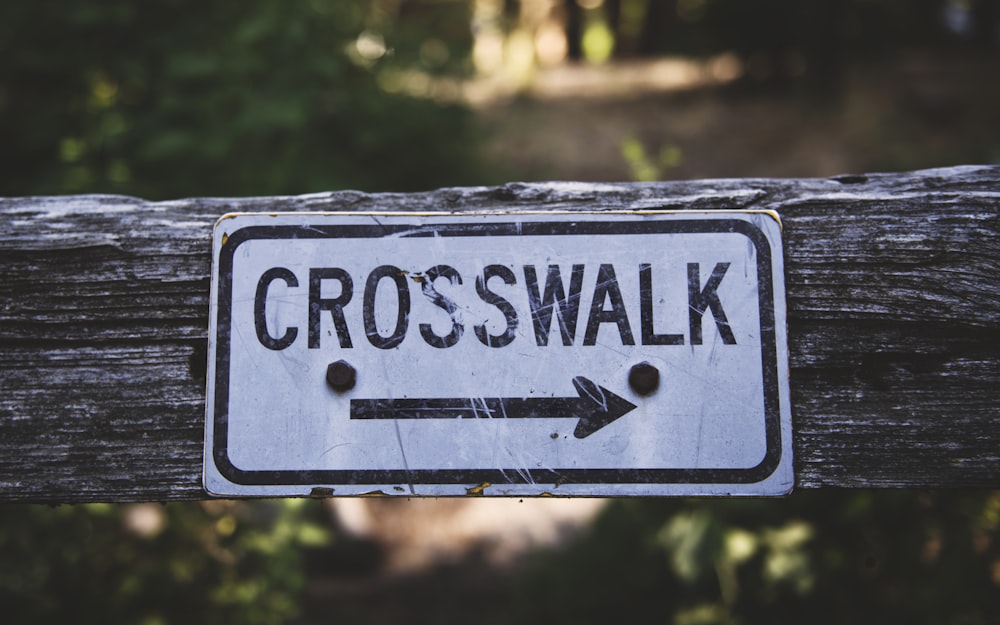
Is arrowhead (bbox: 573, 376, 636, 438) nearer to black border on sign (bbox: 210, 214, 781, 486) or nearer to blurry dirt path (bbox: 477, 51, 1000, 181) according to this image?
black border on sign (bbox: 210, 214, 781, 486)

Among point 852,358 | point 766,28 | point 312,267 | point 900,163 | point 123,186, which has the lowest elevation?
point 852,358

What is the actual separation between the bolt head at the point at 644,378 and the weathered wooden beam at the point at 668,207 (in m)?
0.21

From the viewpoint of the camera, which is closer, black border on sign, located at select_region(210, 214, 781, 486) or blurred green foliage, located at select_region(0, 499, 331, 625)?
black border on sign, located at select_region(210, 214, 781, 486)

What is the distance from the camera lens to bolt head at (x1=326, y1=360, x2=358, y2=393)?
0.89m

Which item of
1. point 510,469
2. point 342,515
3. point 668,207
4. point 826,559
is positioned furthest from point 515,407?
point 342,515

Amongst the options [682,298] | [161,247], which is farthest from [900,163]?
[161,247]

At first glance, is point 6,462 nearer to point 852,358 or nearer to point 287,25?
point 852,358

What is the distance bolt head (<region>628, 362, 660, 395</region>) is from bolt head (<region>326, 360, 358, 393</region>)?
1.32ft

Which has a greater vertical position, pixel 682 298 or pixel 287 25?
pixel 287 25

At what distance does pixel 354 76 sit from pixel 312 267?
2.09m

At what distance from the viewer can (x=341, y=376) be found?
89 centimetres

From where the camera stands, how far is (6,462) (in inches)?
35.8

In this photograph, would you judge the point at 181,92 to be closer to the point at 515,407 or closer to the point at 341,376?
the point at 341,376

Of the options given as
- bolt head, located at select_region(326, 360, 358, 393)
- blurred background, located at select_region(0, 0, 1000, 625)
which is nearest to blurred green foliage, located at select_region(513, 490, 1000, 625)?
blurred background, located at select_region(0, 0, 1000, 625)
